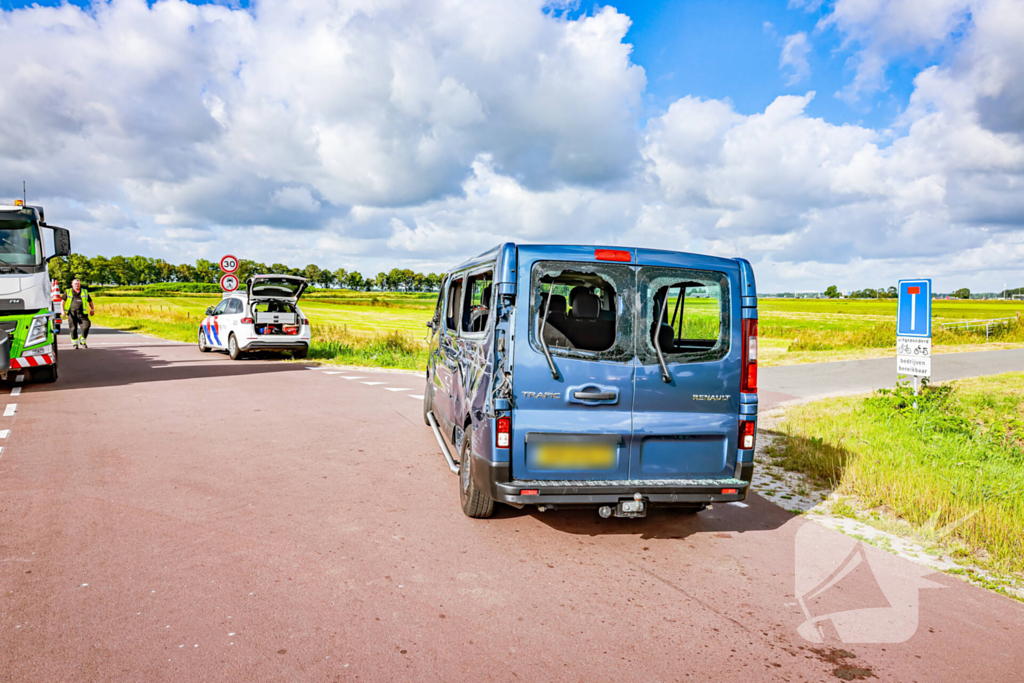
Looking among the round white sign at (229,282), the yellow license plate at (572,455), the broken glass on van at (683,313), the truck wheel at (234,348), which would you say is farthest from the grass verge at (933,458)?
the round white sign at (229,282)

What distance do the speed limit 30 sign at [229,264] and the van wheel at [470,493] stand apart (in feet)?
53.1

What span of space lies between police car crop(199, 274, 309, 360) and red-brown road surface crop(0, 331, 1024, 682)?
31.8ft

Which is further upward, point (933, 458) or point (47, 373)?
point (47, 373)

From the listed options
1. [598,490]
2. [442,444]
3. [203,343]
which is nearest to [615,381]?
[598,490]

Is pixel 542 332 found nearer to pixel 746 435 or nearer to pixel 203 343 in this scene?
pixel 746 435

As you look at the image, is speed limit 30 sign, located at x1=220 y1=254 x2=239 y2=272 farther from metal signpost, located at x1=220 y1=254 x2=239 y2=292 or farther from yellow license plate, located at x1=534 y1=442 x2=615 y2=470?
yellow license plate, located at x1=534 y1=442 x2=615 y2=470

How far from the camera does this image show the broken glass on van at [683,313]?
4.42m

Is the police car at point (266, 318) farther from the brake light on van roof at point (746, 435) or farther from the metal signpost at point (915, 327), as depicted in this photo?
the brake light on van roof at point (746, 435)

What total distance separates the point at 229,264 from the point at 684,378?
58.0 ft

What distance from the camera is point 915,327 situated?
8.32 m

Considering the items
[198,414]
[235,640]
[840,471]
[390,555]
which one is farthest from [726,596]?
[198,414]

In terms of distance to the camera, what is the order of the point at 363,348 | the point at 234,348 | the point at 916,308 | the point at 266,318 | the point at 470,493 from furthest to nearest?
the point at 363,348
the point at 234,348
the point at 266,318
the point at 916,308
the point at 470,493

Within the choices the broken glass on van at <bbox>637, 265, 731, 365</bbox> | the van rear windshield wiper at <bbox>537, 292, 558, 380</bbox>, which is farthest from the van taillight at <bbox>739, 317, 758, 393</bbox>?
the van rear windshield wiper at <bbox>537, 292, 558, 380</bbox>

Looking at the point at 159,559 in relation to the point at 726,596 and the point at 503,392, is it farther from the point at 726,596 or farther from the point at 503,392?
the point at 726,596
